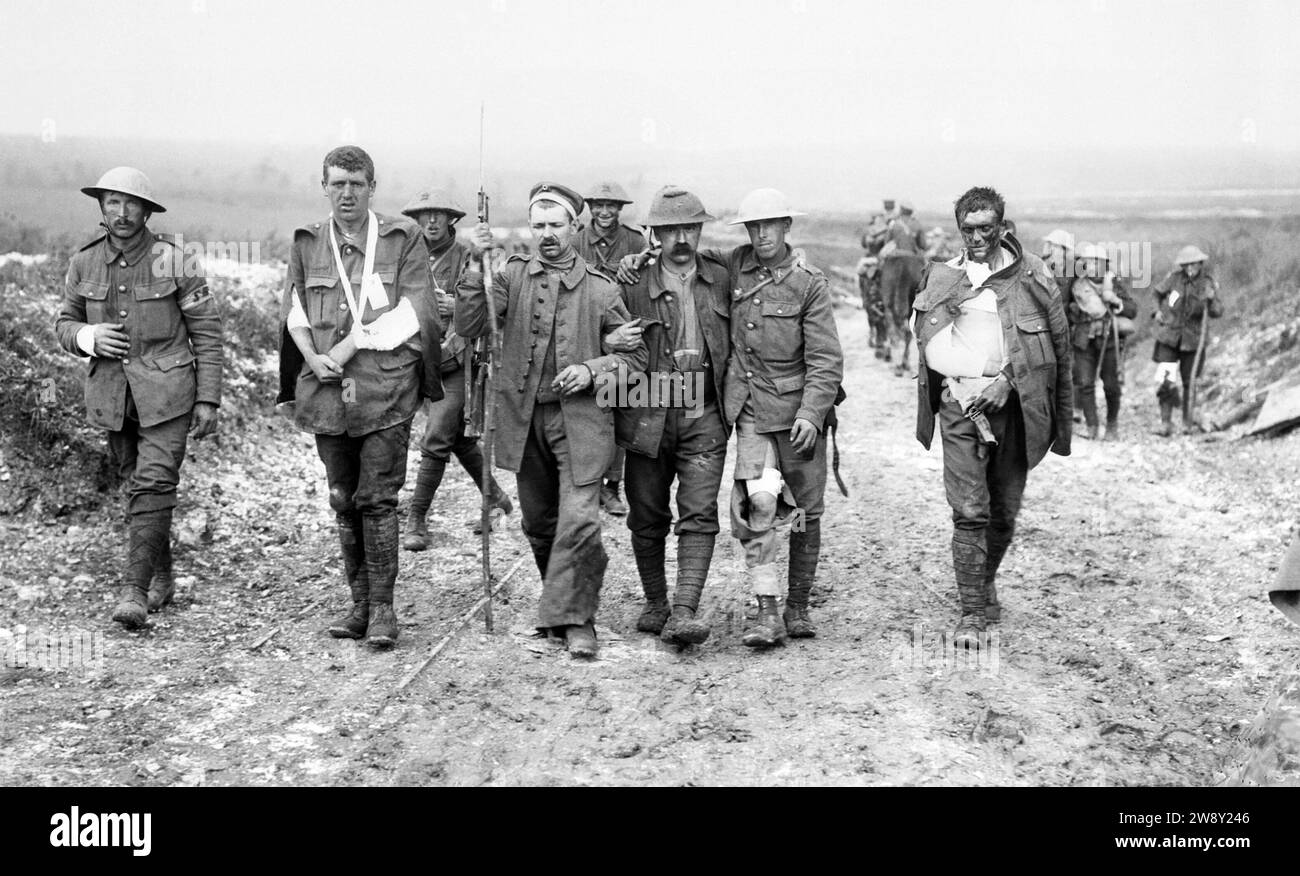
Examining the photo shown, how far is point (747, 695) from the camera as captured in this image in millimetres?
5828

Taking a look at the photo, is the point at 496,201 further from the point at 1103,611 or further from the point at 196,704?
the point at 1103,611

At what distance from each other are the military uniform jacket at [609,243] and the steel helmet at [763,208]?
261 centimetres

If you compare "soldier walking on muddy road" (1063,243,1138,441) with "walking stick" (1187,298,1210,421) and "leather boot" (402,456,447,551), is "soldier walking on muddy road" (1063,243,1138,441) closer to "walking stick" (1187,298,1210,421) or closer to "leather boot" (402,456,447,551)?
"walking stick" (1187,298,1210,421)

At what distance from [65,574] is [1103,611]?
16.4 ft

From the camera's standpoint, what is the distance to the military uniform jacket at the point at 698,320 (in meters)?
6.43

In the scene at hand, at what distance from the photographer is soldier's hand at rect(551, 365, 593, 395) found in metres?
6.13

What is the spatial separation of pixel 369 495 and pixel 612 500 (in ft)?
9.96

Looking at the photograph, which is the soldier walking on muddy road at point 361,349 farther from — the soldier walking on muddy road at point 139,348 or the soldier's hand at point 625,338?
the soldier's hand at point 625,338

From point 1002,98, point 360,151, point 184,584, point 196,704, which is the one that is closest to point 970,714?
point 196,704

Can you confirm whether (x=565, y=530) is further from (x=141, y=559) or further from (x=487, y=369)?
(x=141, y=559)

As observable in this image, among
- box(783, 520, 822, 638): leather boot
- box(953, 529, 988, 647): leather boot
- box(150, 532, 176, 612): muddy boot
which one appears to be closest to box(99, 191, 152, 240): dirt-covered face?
box(150, 532, 176, 612): muddy boot

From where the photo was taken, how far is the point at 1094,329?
12.6 m

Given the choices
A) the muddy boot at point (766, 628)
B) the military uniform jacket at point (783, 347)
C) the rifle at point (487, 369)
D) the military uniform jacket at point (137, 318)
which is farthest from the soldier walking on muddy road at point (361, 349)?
the muddy boot at point (766, 628)

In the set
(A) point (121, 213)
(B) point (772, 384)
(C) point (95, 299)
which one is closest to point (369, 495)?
(C) point (95, 299)
